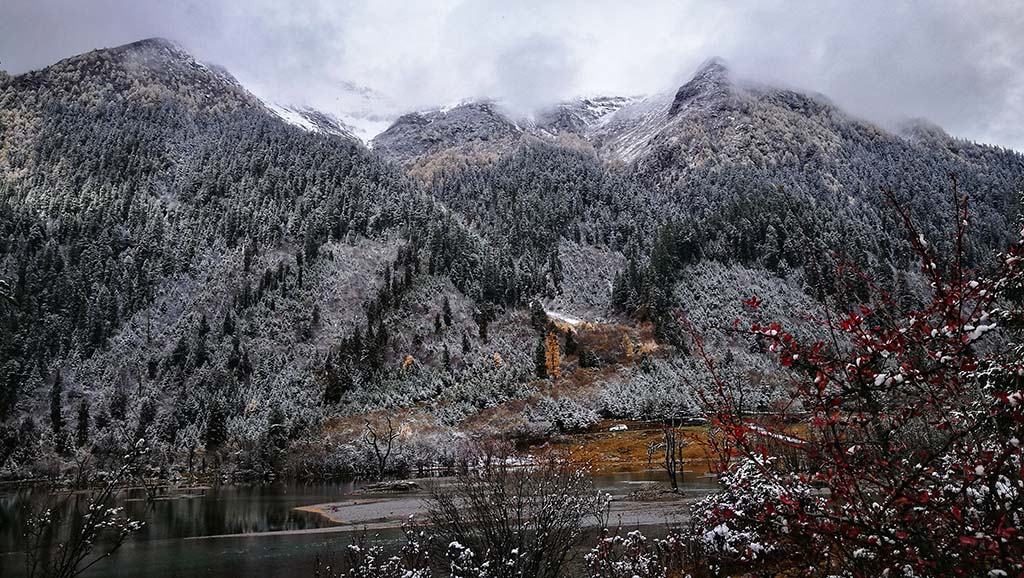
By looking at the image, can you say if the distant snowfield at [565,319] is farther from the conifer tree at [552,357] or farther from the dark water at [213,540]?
the dark water at [213,540]

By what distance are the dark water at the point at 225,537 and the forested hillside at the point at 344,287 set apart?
3095cm

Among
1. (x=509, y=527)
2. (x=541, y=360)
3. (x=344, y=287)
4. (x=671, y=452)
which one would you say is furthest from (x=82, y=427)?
(x=509, y=527)

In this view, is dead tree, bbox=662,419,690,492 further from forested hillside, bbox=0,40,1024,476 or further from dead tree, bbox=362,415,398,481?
dead tree, bbox=362,415,398,481

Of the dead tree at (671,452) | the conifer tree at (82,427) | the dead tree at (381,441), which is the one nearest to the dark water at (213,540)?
the dead tree at (381,441)

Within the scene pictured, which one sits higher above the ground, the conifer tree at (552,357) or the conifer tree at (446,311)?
the conifer tree at (446,311)

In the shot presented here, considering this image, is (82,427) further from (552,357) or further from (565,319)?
(565,319)

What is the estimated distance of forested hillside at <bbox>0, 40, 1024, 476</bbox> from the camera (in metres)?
104

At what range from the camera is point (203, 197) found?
567 ft

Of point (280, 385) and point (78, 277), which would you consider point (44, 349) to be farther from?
point (280, 385)

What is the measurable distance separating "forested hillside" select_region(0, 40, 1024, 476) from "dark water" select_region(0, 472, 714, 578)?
102 feet

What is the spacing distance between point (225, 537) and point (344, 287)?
108 meters

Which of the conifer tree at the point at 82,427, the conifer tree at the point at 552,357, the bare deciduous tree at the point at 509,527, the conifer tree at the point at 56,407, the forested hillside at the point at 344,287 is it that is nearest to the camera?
the bare deciduous tree at the point at 509,527

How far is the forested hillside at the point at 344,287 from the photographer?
342ft

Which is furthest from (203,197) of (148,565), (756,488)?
(756,488)
